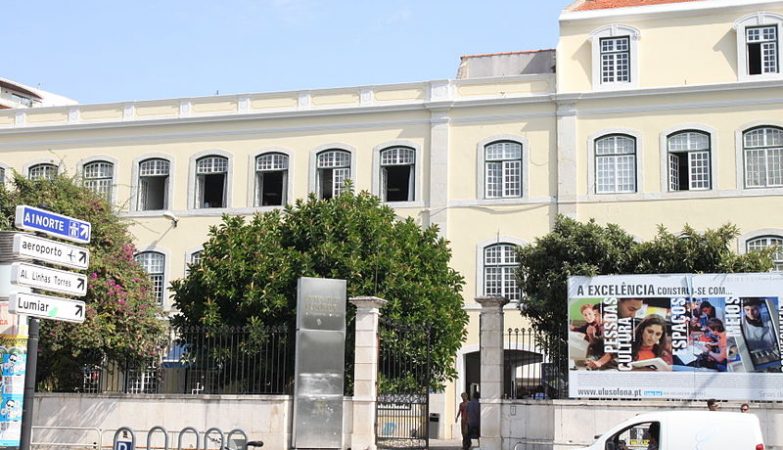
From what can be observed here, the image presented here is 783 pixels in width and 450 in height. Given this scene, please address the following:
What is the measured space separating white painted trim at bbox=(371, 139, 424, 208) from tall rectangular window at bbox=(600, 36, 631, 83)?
6.12 m

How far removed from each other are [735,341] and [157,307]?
1288 cm

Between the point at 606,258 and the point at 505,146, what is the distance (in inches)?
389

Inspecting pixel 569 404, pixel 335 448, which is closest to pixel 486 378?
pixel 569 404

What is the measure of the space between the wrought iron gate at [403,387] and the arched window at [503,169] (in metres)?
9.62

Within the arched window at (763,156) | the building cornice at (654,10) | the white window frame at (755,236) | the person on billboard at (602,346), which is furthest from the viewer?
the building cornice at (654,10)

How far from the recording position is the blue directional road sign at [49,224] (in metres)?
13.4

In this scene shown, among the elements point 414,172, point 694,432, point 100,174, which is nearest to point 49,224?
point 694,432

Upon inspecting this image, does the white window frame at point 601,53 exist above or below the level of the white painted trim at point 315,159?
above

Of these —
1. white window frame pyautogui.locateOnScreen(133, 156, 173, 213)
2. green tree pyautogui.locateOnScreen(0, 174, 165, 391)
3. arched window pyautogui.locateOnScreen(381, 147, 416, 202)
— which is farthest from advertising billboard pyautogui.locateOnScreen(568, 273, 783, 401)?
white window frame pyautogui.locateOnScreen(133, 156, 173, 213)

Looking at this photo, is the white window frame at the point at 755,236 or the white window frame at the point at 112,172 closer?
the white window frame at the point at 755,236

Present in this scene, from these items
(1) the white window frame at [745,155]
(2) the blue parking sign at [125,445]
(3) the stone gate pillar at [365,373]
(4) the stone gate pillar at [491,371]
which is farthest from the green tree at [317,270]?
(1) the white window frame at [745,155]

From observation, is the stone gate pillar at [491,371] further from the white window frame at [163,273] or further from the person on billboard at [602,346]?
the white window frame at [163,273]

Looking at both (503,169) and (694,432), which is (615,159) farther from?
(694,432)

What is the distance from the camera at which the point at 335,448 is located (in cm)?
2136
